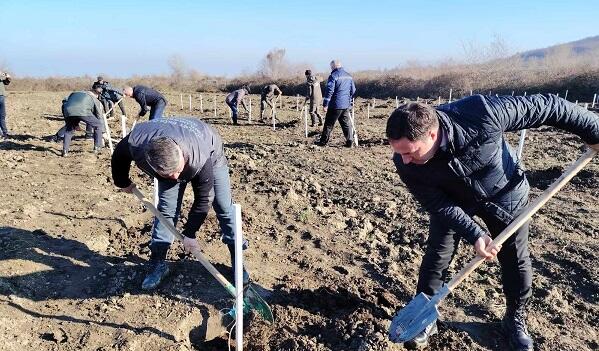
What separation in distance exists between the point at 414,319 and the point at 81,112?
7646 millimetres

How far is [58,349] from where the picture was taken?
3355 millimetres

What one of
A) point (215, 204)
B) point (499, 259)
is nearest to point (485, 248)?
point (499, 259)

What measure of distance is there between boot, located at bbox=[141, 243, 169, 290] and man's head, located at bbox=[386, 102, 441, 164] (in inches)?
92.5

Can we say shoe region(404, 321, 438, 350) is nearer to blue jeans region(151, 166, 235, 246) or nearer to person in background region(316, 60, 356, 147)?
blue jeans region(151, 166, 235, 246)

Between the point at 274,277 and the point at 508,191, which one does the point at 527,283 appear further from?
the point at 274,277

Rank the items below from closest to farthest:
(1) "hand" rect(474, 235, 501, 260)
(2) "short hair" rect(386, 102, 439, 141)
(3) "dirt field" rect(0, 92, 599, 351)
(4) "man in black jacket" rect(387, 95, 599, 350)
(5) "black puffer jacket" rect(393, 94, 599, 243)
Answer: (2) "short hair" rect(386, 102, 439, 141) → (4) "man in black jacket" rect(387, 95, 599, 350) → (5) "black puffer jacket" rect(393, 94, 599, 243) → (1) "hand" rect(474, 235, 501, 260) → (3) "dirt field" rect(0, 92, 599, 351)

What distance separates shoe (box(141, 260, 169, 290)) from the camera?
4.00m

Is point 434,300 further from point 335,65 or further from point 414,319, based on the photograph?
point 335,65

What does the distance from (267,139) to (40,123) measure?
6.85 meters

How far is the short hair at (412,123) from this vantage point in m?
2.38

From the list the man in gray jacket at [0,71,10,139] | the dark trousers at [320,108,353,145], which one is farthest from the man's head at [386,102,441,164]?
the man in gray jacket at [0,71,10,139]

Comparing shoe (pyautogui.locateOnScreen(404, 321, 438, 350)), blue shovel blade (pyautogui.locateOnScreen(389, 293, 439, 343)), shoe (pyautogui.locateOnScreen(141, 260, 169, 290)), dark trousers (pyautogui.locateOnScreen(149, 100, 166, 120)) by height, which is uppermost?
dark trousers (pyautogui.locateOnScreen(149, 100, 166, 120))

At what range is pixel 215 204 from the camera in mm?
3723

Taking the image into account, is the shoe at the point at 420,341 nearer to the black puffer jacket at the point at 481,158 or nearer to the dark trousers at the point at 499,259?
the dark trousers at the point at 499,259
